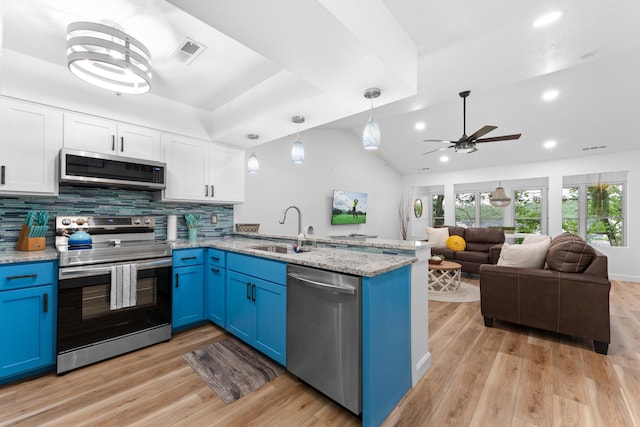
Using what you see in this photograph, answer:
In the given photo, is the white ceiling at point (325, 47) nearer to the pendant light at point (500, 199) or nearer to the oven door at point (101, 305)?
the oven door at point (101, 305)

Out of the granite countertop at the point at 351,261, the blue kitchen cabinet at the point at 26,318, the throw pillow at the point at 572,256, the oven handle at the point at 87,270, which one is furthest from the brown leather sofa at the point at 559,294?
the blue kitchen cabinet at the point at 26,318

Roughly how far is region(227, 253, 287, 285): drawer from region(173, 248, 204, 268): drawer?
47 cm

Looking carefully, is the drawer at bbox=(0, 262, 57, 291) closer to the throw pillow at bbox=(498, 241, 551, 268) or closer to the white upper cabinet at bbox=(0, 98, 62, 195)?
the white upper cabinet at bbox=(0, 98, 62, 195)

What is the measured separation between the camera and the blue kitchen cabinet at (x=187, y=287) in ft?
9.29

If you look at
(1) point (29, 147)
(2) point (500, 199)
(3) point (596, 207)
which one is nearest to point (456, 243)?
(2) point (500, 199)

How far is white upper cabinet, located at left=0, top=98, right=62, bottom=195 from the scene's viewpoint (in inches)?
90.0

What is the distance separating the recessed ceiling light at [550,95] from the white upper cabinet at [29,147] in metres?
6.18

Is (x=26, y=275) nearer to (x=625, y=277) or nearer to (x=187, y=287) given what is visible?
(x=187, y=287)

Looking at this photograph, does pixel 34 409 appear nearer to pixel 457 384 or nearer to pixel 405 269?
pixel 405 269

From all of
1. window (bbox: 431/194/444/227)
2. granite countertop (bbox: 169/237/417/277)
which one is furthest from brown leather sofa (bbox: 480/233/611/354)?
window (bbox: 431/194/444/227)

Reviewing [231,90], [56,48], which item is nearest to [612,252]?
[231,90]

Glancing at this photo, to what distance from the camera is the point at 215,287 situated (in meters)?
2.92

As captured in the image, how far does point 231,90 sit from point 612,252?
7093 mm

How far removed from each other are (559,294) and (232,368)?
2.98 m
